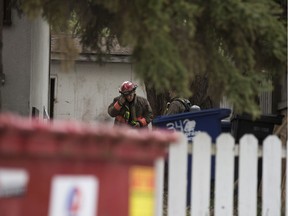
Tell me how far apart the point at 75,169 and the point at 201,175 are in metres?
2.76

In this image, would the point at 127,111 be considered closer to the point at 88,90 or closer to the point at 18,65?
the point at 18,65

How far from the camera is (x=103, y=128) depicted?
116 inches

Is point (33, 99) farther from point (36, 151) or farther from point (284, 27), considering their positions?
point (36, 151)

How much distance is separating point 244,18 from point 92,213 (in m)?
2.53

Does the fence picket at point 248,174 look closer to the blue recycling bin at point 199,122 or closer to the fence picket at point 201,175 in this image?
the fence picket at point 201,175

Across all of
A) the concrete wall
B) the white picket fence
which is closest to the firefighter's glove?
the concrete wall

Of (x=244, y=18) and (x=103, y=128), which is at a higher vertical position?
(x=244, y=18)

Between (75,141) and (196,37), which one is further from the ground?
(196,37)

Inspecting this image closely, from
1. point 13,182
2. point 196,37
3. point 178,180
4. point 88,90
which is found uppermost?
point 88,90

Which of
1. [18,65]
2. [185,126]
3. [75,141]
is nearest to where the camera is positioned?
[75,141]

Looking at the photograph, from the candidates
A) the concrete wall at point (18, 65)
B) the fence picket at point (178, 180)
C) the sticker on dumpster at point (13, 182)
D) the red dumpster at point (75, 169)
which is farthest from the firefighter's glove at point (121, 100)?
the sticker on dumpster at point (13, 182)

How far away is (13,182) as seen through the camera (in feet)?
8.65

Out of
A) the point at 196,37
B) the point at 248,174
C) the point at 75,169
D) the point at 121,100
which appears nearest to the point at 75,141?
the point at 75,169

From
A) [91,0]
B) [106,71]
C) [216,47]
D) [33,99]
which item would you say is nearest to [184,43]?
[216,47]
